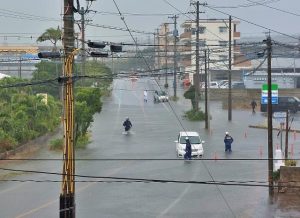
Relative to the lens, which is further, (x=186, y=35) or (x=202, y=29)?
(x=186, y=35)

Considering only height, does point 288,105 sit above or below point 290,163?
above

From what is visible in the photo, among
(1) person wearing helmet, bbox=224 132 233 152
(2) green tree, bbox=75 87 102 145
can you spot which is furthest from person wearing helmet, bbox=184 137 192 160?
(2) green tree, bbox=75 87 102 145

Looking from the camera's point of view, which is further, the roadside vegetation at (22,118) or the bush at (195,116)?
the bush at (195,116)

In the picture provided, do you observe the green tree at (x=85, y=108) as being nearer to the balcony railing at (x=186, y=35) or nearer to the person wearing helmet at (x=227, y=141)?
the person wearing helmet at (x=227, y=141)

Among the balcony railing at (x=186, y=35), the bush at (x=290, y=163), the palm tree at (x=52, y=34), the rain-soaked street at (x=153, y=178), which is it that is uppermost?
the balcony railing at (x=186, y=35)

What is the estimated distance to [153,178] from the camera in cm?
2550

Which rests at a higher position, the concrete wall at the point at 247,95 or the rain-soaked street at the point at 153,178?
the concrete wall at the point at 247,95

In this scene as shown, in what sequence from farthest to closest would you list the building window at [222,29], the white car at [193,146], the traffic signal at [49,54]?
the building window at [222,29] < the white car at [193,146] < the traffic signal at [49,54]

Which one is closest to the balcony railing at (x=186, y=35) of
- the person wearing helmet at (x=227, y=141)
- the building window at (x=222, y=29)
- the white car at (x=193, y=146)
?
the building window at (x=222, y=29)

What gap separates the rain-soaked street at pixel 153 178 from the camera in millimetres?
20250

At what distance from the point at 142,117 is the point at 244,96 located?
1802 centimetres

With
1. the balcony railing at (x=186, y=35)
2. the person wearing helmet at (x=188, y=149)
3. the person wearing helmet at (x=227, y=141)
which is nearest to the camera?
the person wearing helmet at (x=188, y=149)

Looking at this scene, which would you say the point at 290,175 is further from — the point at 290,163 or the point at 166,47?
the point at 166,47

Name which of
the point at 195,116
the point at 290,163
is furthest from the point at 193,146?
the point at 195,116
